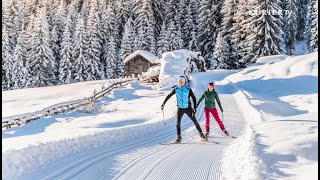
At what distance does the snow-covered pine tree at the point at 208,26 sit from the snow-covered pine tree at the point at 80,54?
18270 mm

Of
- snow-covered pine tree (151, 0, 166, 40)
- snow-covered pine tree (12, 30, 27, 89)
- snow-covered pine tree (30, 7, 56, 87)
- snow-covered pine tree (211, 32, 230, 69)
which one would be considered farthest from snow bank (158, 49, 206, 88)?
snow-covered pine tree (151, 0, 166, 40)

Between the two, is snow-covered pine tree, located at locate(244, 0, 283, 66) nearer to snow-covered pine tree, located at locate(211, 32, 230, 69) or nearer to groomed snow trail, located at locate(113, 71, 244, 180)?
snow-covered pine tree, located at locate(211, 32, 230, 69)

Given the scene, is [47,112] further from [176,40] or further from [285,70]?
[176,40]

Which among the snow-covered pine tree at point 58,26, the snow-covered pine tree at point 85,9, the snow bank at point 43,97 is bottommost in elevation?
the snow bank at point 43,97

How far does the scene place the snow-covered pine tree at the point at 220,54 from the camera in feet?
180

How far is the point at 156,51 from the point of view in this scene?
69188 millimetres

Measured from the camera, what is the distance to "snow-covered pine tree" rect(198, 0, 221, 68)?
6275 centimetres

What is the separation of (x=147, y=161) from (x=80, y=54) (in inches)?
2207

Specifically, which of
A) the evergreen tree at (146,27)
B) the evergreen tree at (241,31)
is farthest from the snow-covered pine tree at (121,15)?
the evergreen tree at (241,31)

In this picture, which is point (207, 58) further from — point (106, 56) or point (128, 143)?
point (128, 143)

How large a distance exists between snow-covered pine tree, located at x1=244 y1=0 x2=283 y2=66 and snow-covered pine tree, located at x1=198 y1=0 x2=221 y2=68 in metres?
12.6

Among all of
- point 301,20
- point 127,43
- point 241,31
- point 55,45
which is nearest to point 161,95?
point 241,31

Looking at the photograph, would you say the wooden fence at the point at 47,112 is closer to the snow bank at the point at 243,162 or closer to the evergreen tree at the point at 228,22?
the snow bank at the point at 243,162

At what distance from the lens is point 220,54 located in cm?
5572
